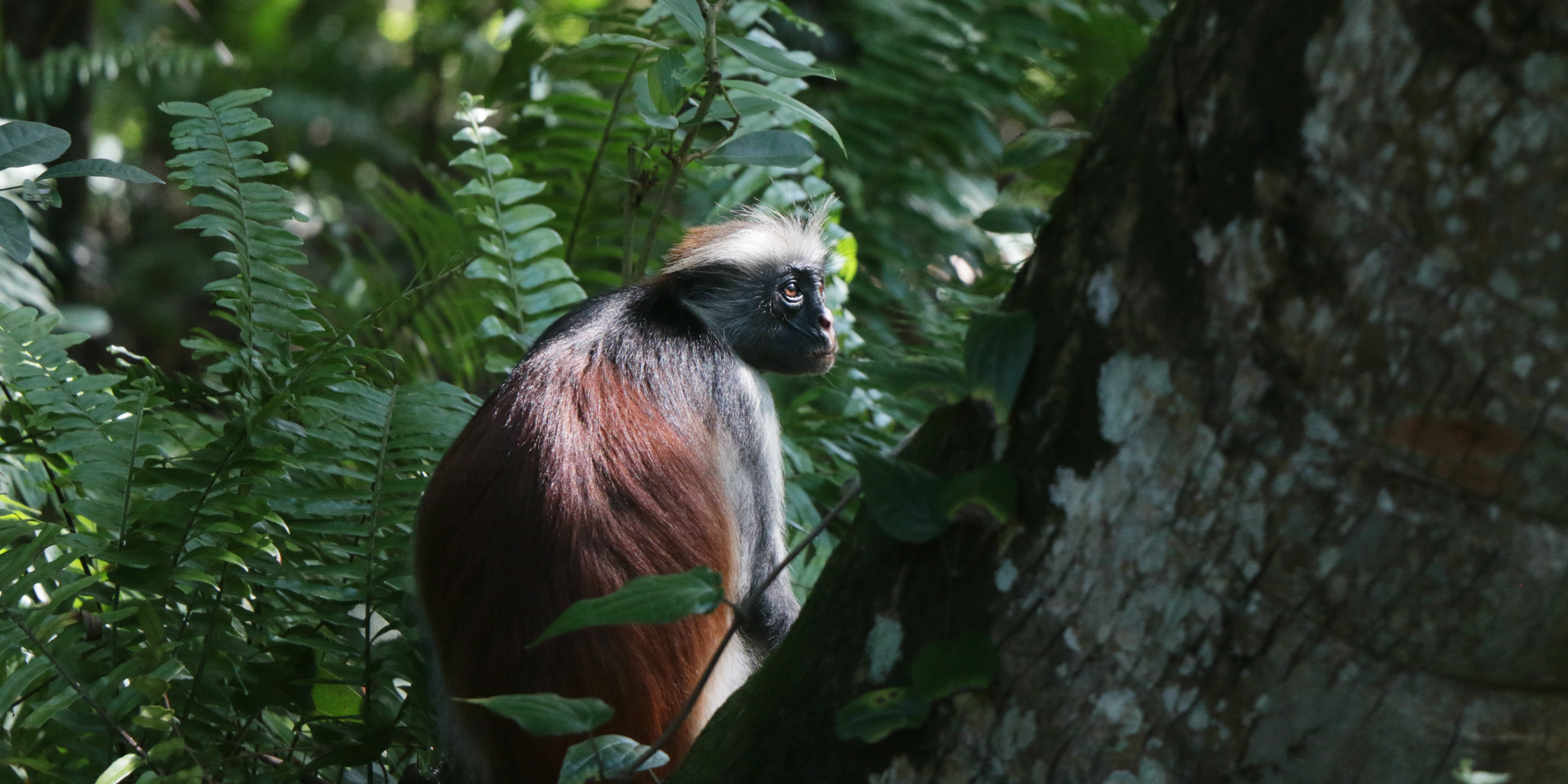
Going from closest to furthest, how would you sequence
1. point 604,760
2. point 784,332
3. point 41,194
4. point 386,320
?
1. point 604,760
2. point 41,194
3. point 784,332
4. point 386,320

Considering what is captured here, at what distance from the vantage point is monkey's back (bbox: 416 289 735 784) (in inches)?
91.3

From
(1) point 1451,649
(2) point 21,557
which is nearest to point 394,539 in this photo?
(2) point 21,557

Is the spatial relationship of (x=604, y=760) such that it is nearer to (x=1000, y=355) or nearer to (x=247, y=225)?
(x=1000, y=355)

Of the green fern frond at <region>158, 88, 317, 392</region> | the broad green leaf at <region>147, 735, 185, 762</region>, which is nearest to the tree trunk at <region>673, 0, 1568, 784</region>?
the broad green leaf at <region>147, 735, 185, 762</region>

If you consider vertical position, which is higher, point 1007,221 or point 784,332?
point 1007,221

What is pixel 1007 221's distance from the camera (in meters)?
3.35

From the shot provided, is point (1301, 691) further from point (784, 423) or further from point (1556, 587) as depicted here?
point (784, 423)

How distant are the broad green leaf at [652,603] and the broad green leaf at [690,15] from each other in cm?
99

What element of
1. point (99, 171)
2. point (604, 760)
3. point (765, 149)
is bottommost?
point (604, 760)

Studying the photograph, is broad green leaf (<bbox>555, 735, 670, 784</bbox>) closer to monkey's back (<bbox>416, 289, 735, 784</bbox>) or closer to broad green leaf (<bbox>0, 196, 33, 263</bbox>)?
monkey's back (<bbox>416, 289, 735, 784</bbox>)

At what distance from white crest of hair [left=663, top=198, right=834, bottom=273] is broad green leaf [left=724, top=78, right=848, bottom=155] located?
1.21m

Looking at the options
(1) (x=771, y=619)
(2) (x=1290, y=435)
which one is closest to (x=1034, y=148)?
(1) (x=771, y=619)

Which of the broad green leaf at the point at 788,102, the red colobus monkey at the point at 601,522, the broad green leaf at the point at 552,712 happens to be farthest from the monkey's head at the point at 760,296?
the broad green leaf at the point at 552,712

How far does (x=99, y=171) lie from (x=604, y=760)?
5.00 ft
